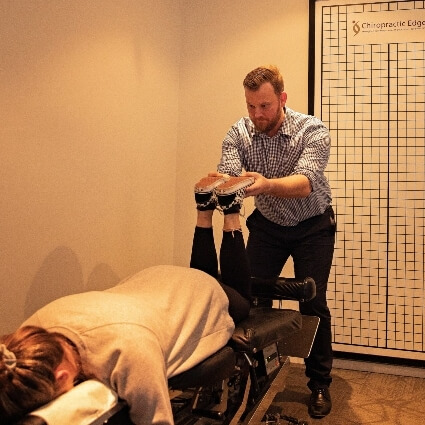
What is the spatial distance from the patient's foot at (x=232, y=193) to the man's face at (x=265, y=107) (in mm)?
416

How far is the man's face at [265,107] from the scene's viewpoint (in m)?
2.36

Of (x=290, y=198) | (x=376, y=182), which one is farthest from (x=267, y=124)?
(x=376, y=182)

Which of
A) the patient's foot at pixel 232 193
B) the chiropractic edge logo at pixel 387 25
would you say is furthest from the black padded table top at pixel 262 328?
the chiropractic edge logo at pixel 387 25

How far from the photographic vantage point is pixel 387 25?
9.78 ft

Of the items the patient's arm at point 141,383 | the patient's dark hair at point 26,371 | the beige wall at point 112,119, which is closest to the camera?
the patient's dark hair at point 26,371

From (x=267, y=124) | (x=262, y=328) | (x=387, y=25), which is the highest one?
(x=387, y=25)

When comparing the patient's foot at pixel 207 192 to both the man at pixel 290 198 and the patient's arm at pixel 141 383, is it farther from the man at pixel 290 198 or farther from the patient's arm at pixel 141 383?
the patient's arm at pixel 141 383

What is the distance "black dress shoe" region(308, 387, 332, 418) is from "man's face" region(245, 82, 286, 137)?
1142 mm

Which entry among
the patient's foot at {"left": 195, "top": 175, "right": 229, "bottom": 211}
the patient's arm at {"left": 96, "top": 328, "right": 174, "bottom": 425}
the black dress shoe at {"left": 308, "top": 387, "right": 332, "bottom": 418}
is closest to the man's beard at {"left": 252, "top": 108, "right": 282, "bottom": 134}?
the patient's foot at {"left": 195, "top": 175, "right": 229, "bottom": 211}

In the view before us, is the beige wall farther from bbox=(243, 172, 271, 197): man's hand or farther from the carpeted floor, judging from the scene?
the carpeted floor

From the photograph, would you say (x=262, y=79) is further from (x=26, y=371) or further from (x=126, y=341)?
(x=26, y=371)

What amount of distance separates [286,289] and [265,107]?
753mm

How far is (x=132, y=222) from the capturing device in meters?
2.79

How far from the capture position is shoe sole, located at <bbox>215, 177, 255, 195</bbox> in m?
2.04
